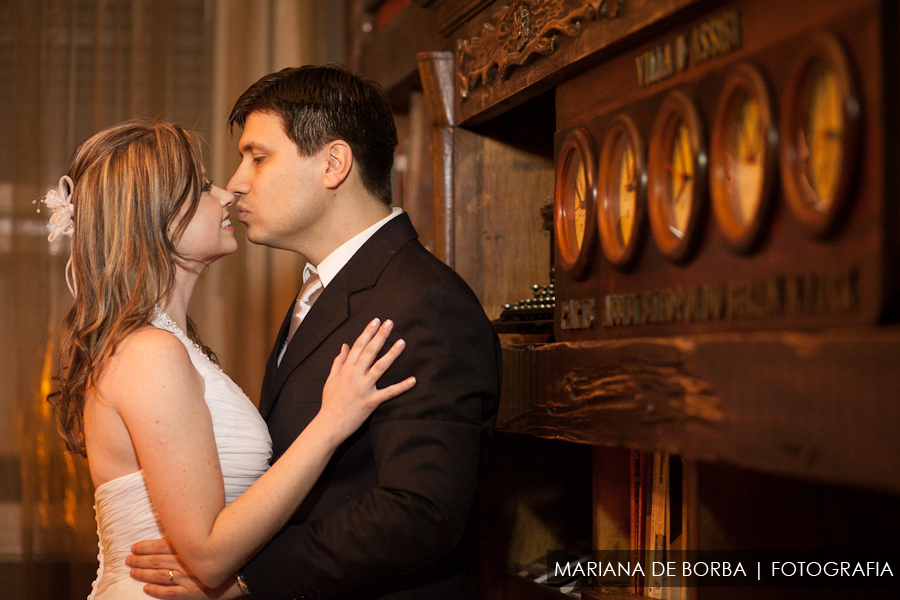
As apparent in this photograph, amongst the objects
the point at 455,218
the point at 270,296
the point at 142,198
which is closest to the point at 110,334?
the point at 142,198

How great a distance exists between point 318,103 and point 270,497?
87 centimetres

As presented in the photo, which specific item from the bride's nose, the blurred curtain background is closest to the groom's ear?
the bride's nose

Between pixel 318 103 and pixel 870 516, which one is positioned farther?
pixel 318 103

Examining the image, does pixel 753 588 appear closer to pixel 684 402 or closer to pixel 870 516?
pixel 870 516

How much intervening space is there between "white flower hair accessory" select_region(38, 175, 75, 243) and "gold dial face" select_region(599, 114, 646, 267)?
3.67 ft

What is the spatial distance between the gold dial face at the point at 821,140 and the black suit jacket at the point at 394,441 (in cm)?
72

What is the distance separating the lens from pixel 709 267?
3.82 feet

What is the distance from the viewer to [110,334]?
5.13ft

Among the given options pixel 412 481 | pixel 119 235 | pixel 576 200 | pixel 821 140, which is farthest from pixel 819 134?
pixel 119 235

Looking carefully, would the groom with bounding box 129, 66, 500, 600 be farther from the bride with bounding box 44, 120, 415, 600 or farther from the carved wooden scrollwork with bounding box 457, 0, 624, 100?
the carved wooden scrollwork with bounding box 457, 0, 624, 100

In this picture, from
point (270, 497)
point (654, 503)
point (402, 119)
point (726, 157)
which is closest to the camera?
point (726, 157)

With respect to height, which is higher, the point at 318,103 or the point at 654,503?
the point at 318,103

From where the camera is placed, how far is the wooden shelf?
857 millimetres

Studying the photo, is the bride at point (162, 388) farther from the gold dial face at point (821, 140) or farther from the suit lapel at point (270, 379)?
the gold dial face at point (821, 140)
